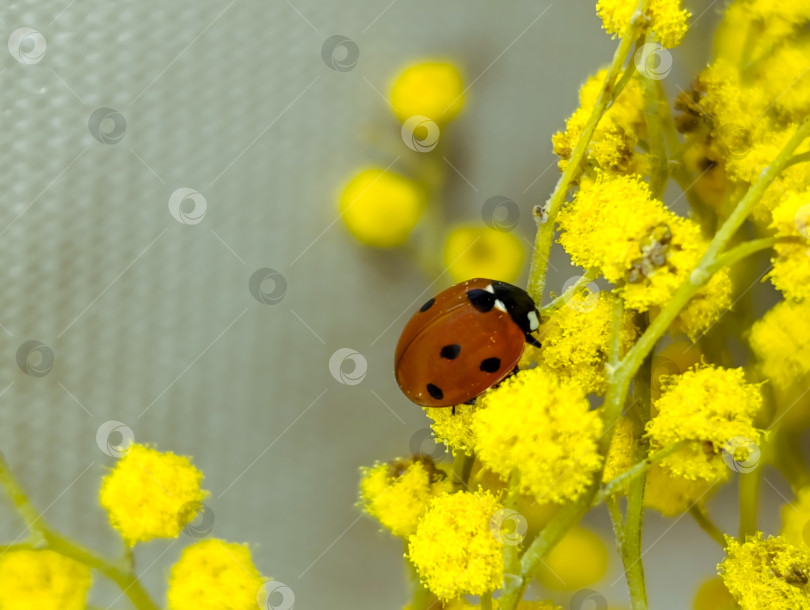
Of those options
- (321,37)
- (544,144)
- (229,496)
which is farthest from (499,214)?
(229,496)

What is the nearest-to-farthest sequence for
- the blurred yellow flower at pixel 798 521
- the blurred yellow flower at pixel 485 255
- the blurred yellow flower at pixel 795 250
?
the blurred yellow flower at pixel 795 250, the blurred yellow flower at pixel 798 521, the blurred yellow flower at pixel 485 255

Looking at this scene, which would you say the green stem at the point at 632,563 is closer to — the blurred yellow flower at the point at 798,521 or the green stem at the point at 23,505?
the blurred yellow flower at the point at 798,521

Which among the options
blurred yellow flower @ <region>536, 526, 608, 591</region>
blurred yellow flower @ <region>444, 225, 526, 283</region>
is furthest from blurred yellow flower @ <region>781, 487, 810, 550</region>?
blurred yellow flower @ <region>444, 225, 526, 283</region>

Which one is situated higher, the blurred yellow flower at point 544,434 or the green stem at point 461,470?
the blurred yellow flower at point 544,434

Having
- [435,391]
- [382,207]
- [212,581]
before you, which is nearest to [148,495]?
[212,581]

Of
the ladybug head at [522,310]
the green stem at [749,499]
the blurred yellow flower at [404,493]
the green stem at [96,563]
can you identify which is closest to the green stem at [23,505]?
the green stem at [96,563]

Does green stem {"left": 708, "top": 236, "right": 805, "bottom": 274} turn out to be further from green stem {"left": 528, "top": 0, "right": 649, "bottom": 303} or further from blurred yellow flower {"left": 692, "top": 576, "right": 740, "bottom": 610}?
blurred yellow flower {"left": 692, "top": 576, "right": 740, "bottom": 610}
